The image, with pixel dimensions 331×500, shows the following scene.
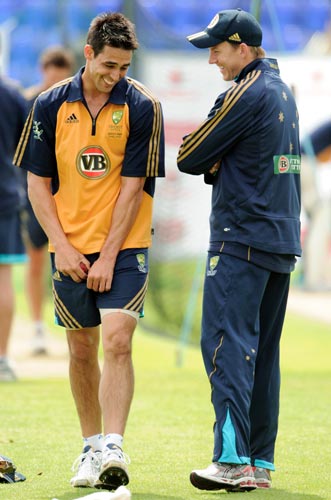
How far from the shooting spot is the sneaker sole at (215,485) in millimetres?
4750

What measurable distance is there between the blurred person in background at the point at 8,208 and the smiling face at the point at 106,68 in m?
3.59

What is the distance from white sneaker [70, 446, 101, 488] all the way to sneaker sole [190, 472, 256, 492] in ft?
1.46

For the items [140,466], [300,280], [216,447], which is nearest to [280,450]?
[140,466]

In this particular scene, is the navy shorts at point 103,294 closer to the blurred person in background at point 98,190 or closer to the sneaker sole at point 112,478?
the blurred person in background at point 98,190

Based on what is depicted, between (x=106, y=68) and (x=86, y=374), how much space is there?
4.32 ft

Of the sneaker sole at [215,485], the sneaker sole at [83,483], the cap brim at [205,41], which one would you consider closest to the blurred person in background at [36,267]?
the cap brim at [205,41]

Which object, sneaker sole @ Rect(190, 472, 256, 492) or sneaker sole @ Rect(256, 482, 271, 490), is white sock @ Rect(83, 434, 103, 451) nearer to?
sneaker sole @ Rect(190, 472, 256, 492)

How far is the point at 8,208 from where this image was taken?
8.59 m

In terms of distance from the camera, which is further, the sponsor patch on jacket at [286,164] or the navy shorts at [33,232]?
the navy shorts at [33,232]

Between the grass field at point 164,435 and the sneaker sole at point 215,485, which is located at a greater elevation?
the sneaker sole at point 215,485

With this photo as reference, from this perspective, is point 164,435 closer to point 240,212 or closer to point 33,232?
point 240,212

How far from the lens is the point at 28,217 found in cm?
1042

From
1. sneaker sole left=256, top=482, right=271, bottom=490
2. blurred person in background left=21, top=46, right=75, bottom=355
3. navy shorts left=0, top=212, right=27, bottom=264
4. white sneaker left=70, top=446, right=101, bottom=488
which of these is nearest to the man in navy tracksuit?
sneaker sole left=256, top=482, right=271, bottom=490

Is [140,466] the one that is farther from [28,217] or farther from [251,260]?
[28,217]
